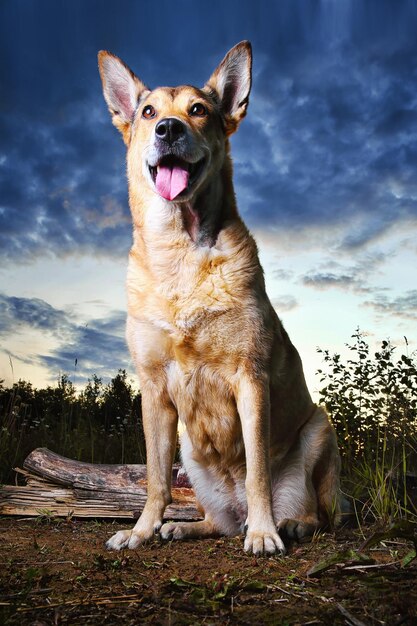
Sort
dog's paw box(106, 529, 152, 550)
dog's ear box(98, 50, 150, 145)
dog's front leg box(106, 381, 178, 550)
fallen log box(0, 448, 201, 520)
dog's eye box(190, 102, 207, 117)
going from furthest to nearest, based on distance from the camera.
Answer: fallen log box(0, 448, 201, 520) → dog's ear box(98, 50, 150, 145) → dog's eye box(190, 102, 207, 117) → dog's front leg box(106, 381, 178, 550) → dog's paw box(106, 529, 152, 550)

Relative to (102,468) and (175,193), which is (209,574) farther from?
(102,468)

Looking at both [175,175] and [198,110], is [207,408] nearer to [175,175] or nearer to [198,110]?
[175,175]

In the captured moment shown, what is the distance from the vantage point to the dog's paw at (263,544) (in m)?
3.53

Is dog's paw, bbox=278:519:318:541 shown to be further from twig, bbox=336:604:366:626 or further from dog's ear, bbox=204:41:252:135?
dog's ear, bbox=204:41:252:135

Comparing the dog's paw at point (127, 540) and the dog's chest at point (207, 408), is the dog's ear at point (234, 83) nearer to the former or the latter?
the dog's chest at point (207, 408)

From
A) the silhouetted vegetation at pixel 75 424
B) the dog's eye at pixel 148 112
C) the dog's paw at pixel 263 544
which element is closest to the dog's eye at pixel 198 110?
the dog's eye at pixel 148 112

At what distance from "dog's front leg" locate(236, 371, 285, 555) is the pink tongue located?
1.24m

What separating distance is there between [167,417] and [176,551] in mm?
876

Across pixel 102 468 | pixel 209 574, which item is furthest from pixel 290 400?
pixel 102 468

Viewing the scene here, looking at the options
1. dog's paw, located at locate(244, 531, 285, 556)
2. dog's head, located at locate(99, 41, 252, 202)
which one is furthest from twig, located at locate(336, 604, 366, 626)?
dog's head, located at locate(99, 41, 252, 202)

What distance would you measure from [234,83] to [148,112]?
2.36 feet

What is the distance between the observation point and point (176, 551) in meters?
3.71

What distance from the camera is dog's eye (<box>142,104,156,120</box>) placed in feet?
14.0

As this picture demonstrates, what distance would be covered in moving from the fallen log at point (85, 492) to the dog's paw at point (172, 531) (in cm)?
134
